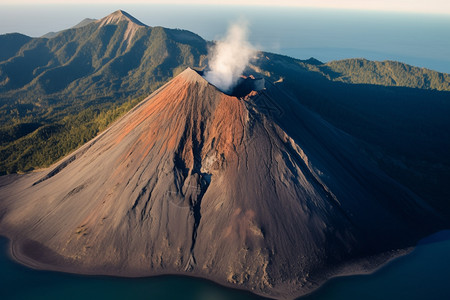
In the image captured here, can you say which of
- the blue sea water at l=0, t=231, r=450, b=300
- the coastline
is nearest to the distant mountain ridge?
the blue sea water at l=0, t=231, r=450, b=300

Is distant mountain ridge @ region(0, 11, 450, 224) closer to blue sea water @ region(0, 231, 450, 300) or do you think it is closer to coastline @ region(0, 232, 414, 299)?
blue sea water @ region(0, 231, 450, 300)

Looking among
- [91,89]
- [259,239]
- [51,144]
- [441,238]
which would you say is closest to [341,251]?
[259,239]

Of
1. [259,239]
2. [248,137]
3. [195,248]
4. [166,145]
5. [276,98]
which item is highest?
[276,98]

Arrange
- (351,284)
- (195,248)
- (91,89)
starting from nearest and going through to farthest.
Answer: (351,284) < (195,248) < (91,89)

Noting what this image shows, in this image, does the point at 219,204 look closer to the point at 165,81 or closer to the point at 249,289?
the point at 249,289

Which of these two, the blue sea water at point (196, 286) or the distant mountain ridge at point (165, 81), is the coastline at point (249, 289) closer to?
the blue sea water at point (196, 286)

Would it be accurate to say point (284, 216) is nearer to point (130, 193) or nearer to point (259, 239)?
point (259, 239)

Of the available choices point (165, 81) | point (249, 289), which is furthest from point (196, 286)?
point (165, 81)

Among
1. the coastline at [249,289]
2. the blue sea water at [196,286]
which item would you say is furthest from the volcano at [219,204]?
the blue sea water at [196,286]
